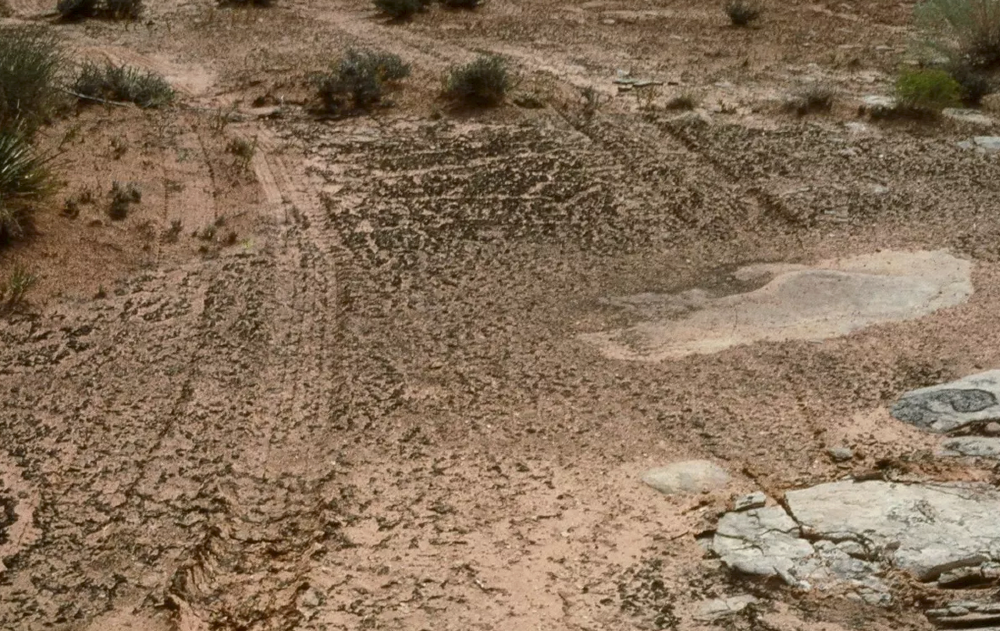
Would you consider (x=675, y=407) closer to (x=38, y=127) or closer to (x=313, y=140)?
(x=313, y=140)

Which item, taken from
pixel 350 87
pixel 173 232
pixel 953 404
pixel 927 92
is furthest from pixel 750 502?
pixel 350 87

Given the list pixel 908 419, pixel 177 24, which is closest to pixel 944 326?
pixel 908 419

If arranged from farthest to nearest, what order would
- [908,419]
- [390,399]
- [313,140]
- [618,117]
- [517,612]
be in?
[618,117], [313,140], [390,399], [908,419], [517,612]

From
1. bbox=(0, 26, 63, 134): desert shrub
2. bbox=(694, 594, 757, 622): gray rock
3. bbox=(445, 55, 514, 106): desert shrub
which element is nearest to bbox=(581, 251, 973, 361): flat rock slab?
bbox=(694, 594, 757, 622): gray rock

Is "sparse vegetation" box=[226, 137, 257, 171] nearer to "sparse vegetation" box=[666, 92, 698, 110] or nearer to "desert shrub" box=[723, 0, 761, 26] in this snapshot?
"sparse vegetation" box=[666, 92, 698, 110]

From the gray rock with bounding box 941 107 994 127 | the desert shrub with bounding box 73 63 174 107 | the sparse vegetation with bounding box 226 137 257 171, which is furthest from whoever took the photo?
the gray rock with bounding box 941 107 994 127

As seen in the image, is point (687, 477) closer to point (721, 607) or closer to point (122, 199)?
point (721, 607)
